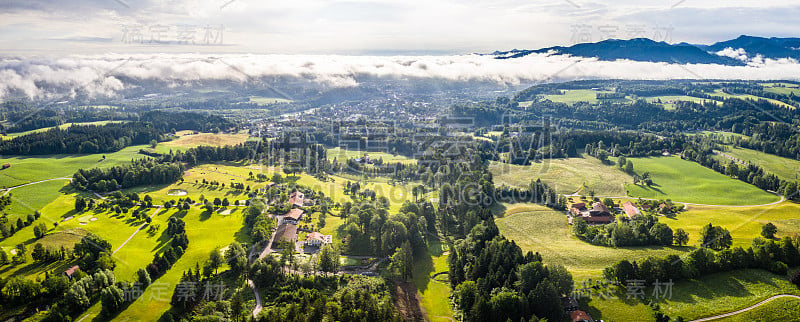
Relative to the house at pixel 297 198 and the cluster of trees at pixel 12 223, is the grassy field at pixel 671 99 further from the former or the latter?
the cluster of trees at pixel 12 223

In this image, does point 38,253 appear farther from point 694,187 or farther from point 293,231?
point 694,187

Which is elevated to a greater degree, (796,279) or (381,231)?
(796,279)

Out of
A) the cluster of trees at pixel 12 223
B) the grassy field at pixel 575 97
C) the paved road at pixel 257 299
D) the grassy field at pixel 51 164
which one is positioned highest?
the grassy field at pixel 575 97

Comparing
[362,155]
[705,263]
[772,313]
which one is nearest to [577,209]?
[705,263]

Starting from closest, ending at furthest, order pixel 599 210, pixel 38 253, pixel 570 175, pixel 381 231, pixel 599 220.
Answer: pixel 38 253 < pixel 381 231 < pixel 599 220 < pixel 599 210 < pixel 570 175

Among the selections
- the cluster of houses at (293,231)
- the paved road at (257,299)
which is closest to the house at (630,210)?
the cluster of houses at (293,231)

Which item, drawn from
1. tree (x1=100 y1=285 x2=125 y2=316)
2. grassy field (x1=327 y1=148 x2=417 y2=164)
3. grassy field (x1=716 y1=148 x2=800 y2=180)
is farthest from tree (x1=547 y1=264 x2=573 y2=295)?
grassy field (x1=716 y1=148 x2=800 y2=180)

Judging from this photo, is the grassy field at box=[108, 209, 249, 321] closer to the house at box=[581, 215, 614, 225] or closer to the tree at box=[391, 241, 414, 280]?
the tree at box=[391, 241, 414, 280]
